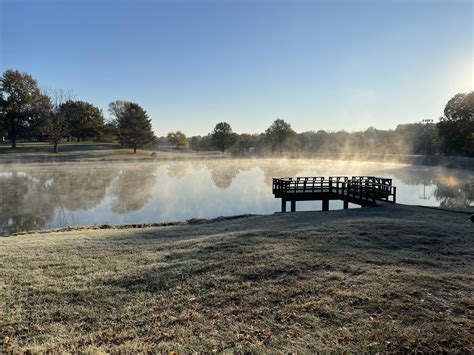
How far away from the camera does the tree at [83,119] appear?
77.6 meters

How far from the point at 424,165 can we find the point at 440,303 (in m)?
69.4

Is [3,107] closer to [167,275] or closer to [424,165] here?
[167,275]

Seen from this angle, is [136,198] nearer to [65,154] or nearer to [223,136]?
[65,154]

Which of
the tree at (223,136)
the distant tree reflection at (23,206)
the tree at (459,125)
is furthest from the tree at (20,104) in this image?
the tree at (459,125)

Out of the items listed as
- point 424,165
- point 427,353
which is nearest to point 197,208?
point 427,353

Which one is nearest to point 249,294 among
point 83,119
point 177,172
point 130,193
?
point 130,193

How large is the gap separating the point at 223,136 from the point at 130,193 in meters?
74.4

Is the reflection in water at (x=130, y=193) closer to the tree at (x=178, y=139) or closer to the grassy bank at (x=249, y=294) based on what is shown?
the grassy bank at (x=249, y=294)

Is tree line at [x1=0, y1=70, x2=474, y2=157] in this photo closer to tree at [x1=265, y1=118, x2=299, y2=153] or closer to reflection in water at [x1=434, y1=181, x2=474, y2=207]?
tree at [x1=265, y1=118, x2=299, y2=153]

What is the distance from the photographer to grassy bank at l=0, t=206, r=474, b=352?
4.87m

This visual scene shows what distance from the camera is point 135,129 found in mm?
72938

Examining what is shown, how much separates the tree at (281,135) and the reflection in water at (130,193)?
7212cm

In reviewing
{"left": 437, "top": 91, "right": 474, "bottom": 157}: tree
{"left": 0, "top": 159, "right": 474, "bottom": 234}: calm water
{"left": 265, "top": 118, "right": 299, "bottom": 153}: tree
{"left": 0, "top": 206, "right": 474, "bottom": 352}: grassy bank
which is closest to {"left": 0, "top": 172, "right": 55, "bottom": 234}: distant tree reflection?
{"left": 0, "top": 159, "right": 474, "bottom": 234}: calm water

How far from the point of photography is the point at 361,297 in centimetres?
586
